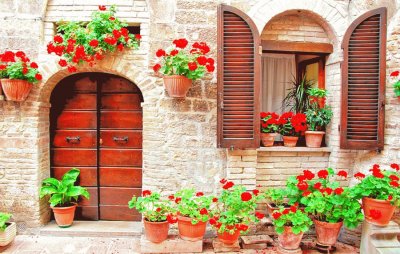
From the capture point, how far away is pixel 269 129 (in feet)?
14.8

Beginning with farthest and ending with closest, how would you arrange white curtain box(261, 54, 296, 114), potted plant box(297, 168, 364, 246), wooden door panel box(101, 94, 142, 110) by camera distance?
white curtain box(261, 54, 296, 114), wooden door panel box(101, 94, 142, 110), potted plant box(297, 168, 364, 246)

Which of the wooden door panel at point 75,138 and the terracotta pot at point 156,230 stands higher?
the wooden door panel at point 75,138

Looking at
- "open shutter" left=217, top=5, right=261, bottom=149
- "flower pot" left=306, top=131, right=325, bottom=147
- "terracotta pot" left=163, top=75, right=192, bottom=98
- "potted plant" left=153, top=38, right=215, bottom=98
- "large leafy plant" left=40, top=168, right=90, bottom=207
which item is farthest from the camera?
"flower pot" left=306, top=131, right=325, bottom=147

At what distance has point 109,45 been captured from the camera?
163 inches

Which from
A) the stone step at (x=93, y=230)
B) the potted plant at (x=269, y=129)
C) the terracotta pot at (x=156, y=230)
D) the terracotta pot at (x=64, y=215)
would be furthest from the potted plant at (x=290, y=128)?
the terracotta pot at (x=64, y=215)

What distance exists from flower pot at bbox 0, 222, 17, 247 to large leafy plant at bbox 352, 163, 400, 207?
13.8 ft

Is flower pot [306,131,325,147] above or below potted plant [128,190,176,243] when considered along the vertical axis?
above

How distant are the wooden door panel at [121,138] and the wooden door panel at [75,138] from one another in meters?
0.14

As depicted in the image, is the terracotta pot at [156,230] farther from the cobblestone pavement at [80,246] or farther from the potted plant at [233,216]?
the potted plant at [233,216]

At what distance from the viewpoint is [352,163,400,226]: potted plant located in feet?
12.1

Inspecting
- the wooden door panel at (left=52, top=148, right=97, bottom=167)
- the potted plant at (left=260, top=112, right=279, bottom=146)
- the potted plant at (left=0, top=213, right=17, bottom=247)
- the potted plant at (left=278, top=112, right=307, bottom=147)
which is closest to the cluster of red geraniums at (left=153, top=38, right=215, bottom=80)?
the potted plant at (left=260, top=112, right=279, bottom=146)

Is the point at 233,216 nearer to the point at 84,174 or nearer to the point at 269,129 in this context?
the point at 269,129

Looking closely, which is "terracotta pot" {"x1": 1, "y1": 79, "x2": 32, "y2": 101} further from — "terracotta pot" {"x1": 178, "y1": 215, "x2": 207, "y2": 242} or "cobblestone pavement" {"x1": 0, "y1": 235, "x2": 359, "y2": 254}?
"terracotta pot" {"x1": 178, "y1": 215, "x2": 207, "y2": 242}

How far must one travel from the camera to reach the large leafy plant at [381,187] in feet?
12.1
